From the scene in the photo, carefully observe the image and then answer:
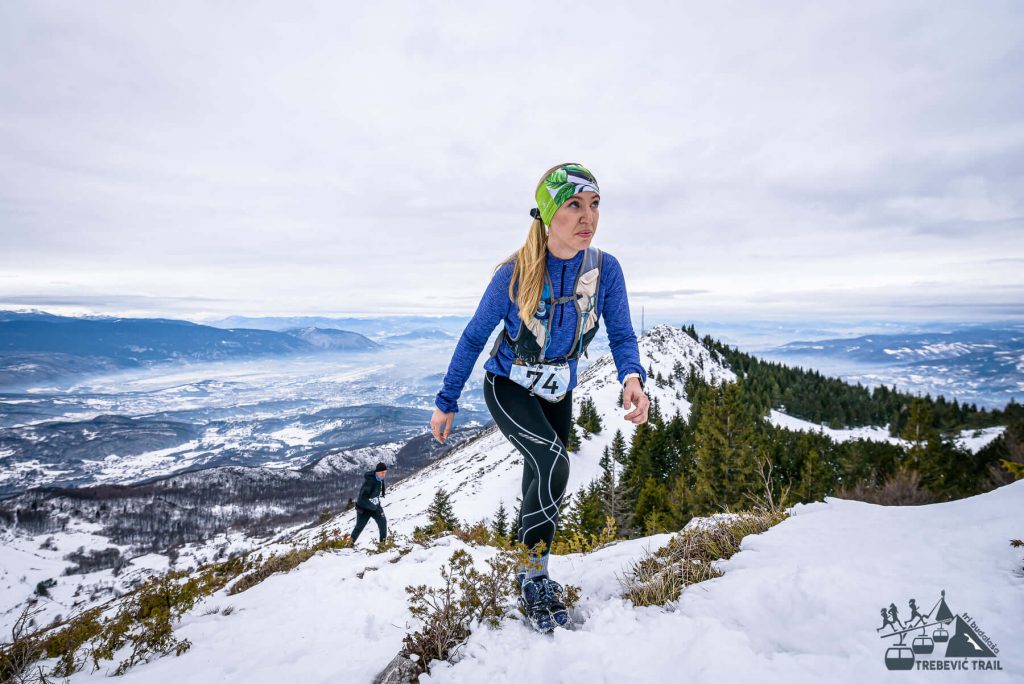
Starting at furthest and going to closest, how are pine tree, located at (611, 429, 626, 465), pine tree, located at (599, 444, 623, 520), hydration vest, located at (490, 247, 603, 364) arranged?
pine tree, located at (611, 429, 626, 465) → pine tree, located at (599, 444, 623, 520) → hydration vest, located at (490, 247, 603, 364)

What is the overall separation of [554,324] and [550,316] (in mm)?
82

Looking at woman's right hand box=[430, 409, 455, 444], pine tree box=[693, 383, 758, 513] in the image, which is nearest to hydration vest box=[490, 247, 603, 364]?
woman's right hand box=[430, 409, 455, 444]

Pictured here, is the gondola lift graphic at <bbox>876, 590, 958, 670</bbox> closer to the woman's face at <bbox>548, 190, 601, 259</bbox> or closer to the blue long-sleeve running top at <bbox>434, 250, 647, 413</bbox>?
the blue long-sleeve running top at <bbox>434, 250, 647, 413</bbox>

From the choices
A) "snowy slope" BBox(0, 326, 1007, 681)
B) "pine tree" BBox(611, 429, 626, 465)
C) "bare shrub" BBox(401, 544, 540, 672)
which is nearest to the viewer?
"bare shrub" BBox(401, 544, 540, 672)

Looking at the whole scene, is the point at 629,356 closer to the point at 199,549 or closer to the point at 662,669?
the point at 662,669

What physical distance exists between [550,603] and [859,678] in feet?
5.85

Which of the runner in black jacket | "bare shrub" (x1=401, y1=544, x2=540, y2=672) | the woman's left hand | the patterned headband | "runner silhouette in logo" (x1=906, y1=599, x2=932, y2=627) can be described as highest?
the patterned headband

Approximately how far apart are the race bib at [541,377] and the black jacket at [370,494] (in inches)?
329

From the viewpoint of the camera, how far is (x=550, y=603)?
306 centimetres

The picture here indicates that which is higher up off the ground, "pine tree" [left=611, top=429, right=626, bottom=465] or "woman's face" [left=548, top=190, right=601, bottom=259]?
"woman's face" [left=548, top=190, right=601, bottom=259]

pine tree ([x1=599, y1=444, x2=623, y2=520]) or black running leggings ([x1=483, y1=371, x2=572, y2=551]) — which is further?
pine tree ([x1=599, y1=444, x2=623, y2=520])

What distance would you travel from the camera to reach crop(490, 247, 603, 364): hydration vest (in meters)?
3.36

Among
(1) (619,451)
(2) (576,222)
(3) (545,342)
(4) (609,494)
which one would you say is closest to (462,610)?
(3) (545,342)

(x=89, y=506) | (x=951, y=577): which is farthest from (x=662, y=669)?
(x=89, y=506)
